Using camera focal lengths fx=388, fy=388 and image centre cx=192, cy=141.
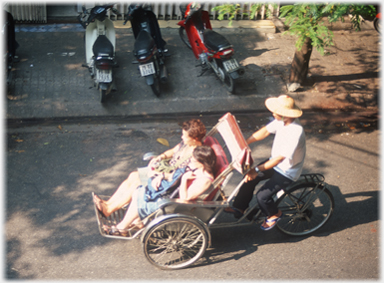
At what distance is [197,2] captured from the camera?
7.36m

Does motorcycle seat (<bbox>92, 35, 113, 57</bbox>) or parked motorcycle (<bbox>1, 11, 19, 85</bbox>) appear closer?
motorcycle seat (<bbox>92, 35, 113, 57</bbox>)

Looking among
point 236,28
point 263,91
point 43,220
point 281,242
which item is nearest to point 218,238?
point 281,242

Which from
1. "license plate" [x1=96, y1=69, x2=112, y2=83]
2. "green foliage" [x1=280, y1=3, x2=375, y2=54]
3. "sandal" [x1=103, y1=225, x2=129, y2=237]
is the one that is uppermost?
"green foliage" [x1=280, y1=3, x2=375, y2=54]

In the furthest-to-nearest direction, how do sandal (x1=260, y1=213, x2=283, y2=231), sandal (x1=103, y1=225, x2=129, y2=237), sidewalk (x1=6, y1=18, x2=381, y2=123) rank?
sidewalk (x1=6, y1=18, x2=381, y2=123) < sandal (x1=260, y1=213, x2=283, y2=231) < sandal (x1=103, y1=225, x2=129, y2=237)

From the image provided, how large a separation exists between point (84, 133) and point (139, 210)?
247cm

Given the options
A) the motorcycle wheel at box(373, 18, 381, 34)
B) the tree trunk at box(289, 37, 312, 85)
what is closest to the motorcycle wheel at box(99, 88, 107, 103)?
the tree trunk at box(289, 37, 312, 85)

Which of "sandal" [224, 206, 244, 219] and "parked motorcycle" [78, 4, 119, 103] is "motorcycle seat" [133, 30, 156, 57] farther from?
"sandal" [224, 206, 244, 219]

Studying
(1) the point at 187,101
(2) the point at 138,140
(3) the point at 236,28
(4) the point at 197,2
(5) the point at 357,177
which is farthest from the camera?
(3) the point at 236,28

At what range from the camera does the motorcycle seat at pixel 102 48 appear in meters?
6.30

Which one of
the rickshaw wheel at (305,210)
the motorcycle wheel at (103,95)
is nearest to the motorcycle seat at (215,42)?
the motorcycle wheel at (103,95)

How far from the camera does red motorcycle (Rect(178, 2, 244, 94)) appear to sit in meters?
6.71

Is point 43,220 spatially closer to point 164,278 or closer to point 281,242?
point 164,278

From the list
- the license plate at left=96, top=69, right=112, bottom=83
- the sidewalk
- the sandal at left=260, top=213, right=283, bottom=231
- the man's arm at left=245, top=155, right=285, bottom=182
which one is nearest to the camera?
the man's arm at left=245, top=155, right=285, bottom=182

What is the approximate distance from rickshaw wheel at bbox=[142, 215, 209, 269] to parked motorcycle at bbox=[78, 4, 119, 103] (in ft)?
10.1
